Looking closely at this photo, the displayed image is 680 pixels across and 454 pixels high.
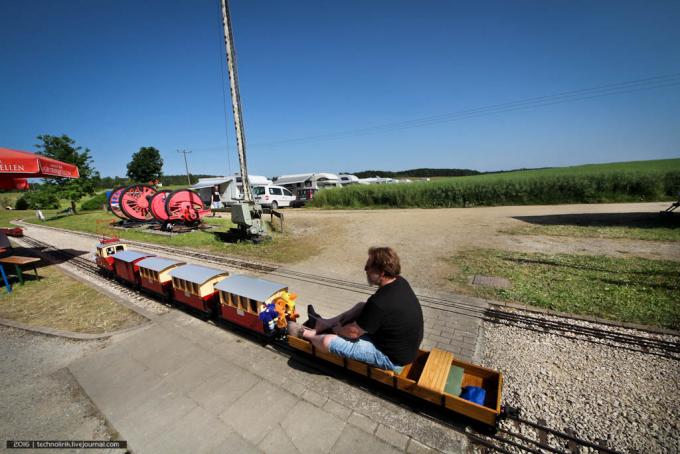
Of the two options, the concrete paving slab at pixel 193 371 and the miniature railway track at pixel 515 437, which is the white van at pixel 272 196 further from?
the miniature railway track at pixel 515 437

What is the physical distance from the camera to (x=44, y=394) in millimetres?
3654

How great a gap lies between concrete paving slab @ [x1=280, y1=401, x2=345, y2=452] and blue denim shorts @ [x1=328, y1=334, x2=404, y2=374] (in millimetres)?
719

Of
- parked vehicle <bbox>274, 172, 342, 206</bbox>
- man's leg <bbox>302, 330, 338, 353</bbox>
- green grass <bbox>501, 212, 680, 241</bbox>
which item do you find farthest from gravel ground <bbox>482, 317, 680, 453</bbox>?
parked vehicle <bbox>274, 172, 342, 206</bbox>

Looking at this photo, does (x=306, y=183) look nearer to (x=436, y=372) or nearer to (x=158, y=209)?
(x=158, y=209)

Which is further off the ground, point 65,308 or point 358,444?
point 65,308

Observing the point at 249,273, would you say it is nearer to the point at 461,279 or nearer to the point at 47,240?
the point at 461,279

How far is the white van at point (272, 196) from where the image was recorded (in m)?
24.3

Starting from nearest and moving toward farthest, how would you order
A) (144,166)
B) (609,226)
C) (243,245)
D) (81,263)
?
(81,263) < (243,245) < (609,226) < (144,166)

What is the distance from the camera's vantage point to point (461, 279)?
24.2 ft

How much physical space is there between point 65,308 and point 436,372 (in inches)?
333

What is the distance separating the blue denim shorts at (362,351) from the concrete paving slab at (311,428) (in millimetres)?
719

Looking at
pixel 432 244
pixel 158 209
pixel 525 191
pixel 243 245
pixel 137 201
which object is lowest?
pixel 432 244

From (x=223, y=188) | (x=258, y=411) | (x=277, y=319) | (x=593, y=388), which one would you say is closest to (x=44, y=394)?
(x=258, y=411)

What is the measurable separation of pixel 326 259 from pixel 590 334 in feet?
23.7
